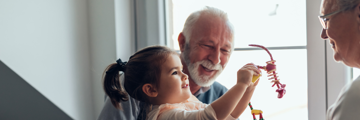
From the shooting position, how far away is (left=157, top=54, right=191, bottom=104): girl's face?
987mm

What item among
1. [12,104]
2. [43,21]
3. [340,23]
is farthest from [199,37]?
[12,104]

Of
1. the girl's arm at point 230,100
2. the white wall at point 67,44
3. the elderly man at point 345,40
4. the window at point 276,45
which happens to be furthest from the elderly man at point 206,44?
the white wall at point 67,44

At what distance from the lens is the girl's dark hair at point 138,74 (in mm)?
1001

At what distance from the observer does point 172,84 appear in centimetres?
98

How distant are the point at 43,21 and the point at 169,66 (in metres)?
1.09

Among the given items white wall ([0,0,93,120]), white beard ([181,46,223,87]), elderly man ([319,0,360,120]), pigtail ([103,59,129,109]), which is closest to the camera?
elderly man ([319,0,360,120])

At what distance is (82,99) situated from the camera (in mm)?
1926

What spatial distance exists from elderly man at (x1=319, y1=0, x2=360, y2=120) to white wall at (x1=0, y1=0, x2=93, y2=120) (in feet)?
5.15

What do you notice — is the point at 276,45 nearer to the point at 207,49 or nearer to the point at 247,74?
the point at 207,49

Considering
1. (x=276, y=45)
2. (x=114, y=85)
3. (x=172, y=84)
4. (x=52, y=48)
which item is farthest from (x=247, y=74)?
(x=52, y=48)

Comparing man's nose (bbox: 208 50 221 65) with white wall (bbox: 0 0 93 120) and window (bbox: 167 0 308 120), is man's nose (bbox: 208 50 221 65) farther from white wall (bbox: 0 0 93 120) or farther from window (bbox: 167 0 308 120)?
white wall (bbox: 0 0 93 120)

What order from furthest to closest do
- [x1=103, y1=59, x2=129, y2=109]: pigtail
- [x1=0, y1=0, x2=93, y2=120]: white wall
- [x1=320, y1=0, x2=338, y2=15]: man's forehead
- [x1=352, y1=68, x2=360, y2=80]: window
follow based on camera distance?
[x1=0, y1=0, x2=93, y2=120]: white wall, [x1=352, y1=68, x2=360, y2=80]: window, [x1=103, y1=59, x2=129, y2=109]: pigtail, [x1=320, y1=0, x2=338, y2=15]: man's forehead

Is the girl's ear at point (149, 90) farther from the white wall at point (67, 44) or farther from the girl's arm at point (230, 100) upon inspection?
the white wall at point (67, 44)

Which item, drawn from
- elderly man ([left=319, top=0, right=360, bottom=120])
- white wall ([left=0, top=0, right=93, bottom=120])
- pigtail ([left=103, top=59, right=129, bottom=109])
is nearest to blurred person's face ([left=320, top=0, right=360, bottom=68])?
elderly man ([left=319, top=0, right=360, bottom=120])
